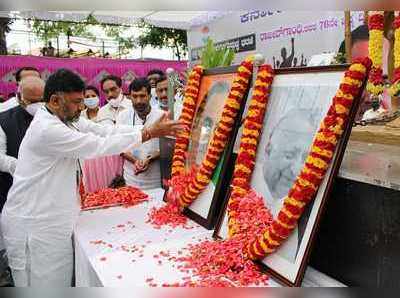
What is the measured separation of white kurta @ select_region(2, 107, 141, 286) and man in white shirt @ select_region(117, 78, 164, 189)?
66cm

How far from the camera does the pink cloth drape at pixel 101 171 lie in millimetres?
3445

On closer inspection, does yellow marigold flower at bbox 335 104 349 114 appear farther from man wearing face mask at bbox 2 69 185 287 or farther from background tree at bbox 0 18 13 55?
background tree at bbox 0 18 13 55

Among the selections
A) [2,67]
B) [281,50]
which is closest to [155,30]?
[2,67]

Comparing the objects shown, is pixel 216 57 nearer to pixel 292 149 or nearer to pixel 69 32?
pixel 292 149

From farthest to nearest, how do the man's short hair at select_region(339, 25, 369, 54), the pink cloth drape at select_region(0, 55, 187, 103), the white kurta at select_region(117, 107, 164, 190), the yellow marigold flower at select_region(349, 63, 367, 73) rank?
the pink cloth drape at select_region(0, 55, 187, 103) < the man's short hair at select_region(339, 25, 369, 54) < the white kurta at select_region(117, 107, 164, 190) < the yellow marigold flower at select_region(349, 63, 367, 73)

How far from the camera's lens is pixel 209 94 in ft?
6.95

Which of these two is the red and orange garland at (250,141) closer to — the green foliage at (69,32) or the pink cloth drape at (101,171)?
the pink cloth drape at (101,171)

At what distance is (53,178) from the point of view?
81.7 inches

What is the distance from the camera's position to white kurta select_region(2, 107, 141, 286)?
2.03 metres

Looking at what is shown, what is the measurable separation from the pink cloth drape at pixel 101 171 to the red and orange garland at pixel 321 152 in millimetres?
2354

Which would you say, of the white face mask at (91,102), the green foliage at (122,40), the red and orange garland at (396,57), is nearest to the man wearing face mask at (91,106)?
the white face mask at (91,102)

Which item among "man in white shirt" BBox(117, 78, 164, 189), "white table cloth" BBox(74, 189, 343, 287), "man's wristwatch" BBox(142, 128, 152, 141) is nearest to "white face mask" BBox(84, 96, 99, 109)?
"man in white shirt" BBox(117, 78, 164, 189)

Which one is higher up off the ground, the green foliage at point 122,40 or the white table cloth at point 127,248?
the green foliage at point 122,40

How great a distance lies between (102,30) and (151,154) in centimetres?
1944
